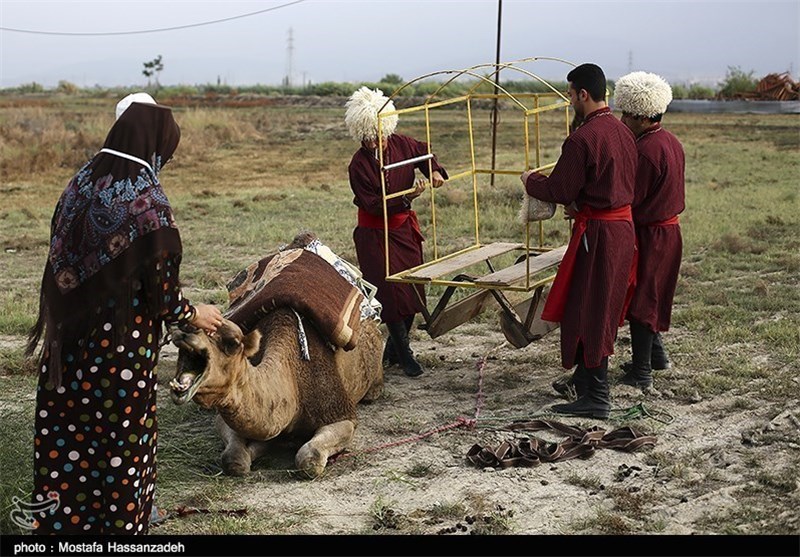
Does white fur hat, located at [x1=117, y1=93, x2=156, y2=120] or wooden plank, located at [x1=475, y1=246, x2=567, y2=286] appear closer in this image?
white fur hat, located at [x1=117, y1=93, x2=156, y2=120]

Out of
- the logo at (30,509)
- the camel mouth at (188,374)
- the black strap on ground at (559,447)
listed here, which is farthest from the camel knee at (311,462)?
the logo at (30,509)

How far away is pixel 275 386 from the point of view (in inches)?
239

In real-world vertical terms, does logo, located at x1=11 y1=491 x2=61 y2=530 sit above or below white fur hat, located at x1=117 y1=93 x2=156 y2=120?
below

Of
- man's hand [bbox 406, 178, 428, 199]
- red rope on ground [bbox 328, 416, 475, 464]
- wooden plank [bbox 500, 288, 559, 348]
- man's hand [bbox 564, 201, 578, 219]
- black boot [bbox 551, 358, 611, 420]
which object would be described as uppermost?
man's hand [bbox 406, 178, 428, 199]

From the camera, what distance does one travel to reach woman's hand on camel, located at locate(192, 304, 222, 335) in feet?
15.3

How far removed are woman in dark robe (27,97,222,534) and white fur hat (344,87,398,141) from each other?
3355 millimetres

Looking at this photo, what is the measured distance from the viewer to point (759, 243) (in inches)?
508

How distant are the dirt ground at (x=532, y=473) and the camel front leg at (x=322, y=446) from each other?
0.08 metres

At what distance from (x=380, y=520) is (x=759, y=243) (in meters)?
8.78

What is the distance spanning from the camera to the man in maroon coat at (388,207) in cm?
787

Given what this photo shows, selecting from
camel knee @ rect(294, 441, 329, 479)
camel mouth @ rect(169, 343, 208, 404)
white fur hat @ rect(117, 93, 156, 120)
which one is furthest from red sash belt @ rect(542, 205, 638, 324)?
white fur hat @ rect(117, 93, 156, 120)

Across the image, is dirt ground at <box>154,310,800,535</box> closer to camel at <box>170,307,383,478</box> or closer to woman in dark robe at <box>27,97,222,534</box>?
camel at <box>170,307,383,478</box>

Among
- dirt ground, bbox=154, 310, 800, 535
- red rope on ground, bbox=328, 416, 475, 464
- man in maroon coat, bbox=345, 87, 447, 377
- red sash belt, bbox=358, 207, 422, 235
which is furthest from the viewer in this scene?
red sash belt, bbox=358, 207, 422, 235

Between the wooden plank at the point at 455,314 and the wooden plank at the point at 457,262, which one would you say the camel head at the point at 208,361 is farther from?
the wooden plank at the point at 455,314
